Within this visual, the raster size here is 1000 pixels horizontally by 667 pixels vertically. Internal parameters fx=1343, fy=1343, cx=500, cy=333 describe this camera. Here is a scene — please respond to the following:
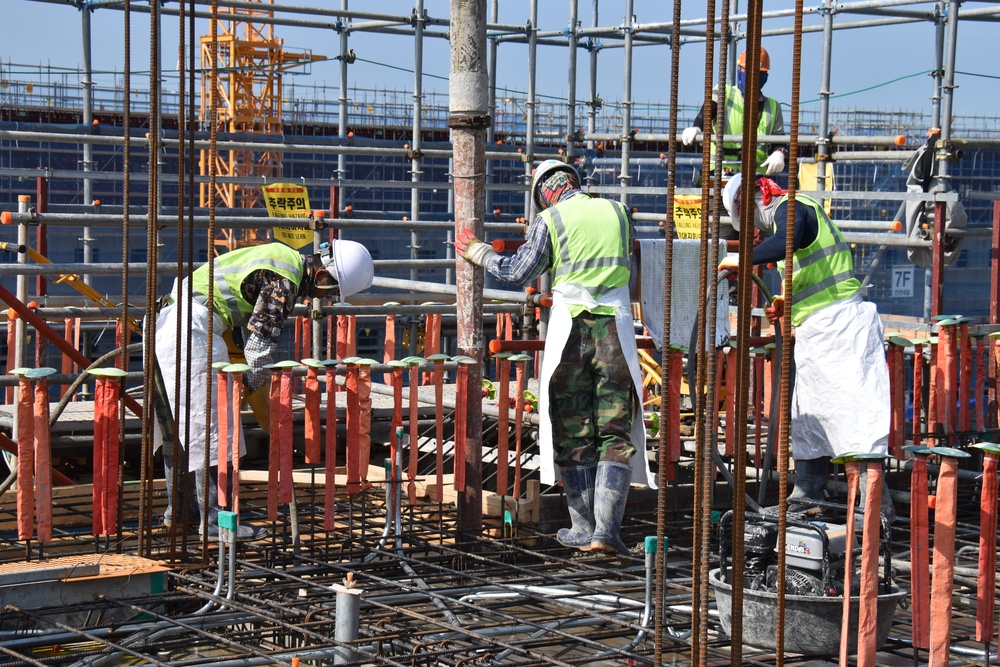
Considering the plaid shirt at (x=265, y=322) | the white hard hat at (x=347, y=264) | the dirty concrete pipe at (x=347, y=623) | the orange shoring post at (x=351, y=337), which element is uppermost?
the white hard hat at (x=347, y=264)

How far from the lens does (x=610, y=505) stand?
6469mm

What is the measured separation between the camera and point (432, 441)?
9359 millimetres

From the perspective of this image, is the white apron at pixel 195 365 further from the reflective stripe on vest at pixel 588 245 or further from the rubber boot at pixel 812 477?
the rubber boot at pixel 812 477

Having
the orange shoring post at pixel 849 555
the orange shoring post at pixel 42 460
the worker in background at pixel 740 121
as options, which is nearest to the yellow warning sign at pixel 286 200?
the worker in background at pixel 740 121

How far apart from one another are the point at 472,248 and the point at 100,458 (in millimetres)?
2054

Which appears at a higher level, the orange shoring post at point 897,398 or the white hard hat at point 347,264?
the white hard hat at point 347,264

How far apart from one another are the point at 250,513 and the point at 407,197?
86.5 feet

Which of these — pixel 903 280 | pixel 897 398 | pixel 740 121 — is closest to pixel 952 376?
pixel 897 398

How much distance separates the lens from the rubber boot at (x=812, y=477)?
22.6ft

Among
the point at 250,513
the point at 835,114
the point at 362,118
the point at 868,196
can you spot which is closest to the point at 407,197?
the point at 362,118

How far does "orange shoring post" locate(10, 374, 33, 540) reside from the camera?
5809 mm

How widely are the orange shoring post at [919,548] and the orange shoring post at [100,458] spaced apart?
3.51m

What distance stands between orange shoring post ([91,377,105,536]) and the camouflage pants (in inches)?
83.2

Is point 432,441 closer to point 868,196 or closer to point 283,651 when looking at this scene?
point 868,196
